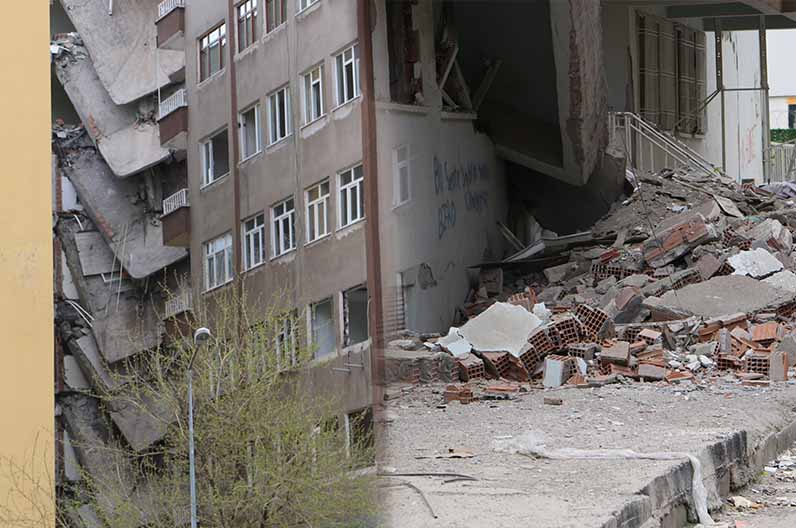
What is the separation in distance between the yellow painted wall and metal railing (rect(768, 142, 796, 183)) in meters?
19.7

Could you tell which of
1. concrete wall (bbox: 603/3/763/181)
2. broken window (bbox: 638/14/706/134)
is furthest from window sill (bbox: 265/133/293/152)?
broken window (bbox: 638/14/706/134)

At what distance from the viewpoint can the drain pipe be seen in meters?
3.48

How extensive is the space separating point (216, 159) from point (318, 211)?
303 millimetres

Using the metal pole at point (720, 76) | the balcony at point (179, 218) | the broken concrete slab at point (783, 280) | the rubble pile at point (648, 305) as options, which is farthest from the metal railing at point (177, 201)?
the metal pole at point (720, 76)

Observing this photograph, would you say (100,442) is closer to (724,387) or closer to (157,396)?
(157,396)

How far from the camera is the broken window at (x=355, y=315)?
3463 mm

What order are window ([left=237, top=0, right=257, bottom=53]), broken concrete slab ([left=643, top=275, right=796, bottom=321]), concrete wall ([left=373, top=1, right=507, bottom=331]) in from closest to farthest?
window ([left=237, top=0, right=257, bottom=53]), broken concrete slab ([left=643, top=275, right=796, bottom=321]), concrete wall ([left=373, top=1, right=507, bottom=331])

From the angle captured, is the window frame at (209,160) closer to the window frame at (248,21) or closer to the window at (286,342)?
the window frame at (248,21)

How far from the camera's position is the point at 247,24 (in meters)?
3.44

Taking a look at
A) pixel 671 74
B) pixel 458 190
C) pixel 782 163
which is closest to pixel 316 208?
pixel 458 190

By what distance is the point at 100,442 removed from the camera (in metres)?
4.02

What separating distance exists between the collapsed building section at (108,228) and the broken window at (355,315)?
1.47 ft

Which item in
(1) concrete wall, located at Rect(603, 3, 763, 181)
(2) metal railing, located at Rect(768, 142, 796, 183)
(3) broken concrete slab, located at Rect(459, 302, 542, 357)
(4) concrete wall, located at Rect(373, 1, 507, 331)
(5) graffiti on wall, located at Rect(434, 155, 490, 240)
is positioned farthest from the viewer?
(2) metal railing, located at Rect(768, 142, 796, 183)

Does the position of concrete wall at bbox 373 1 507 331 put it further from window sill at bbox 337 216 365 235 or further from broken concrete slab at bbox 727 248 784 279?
window sill at bbox 337 216 365 235
